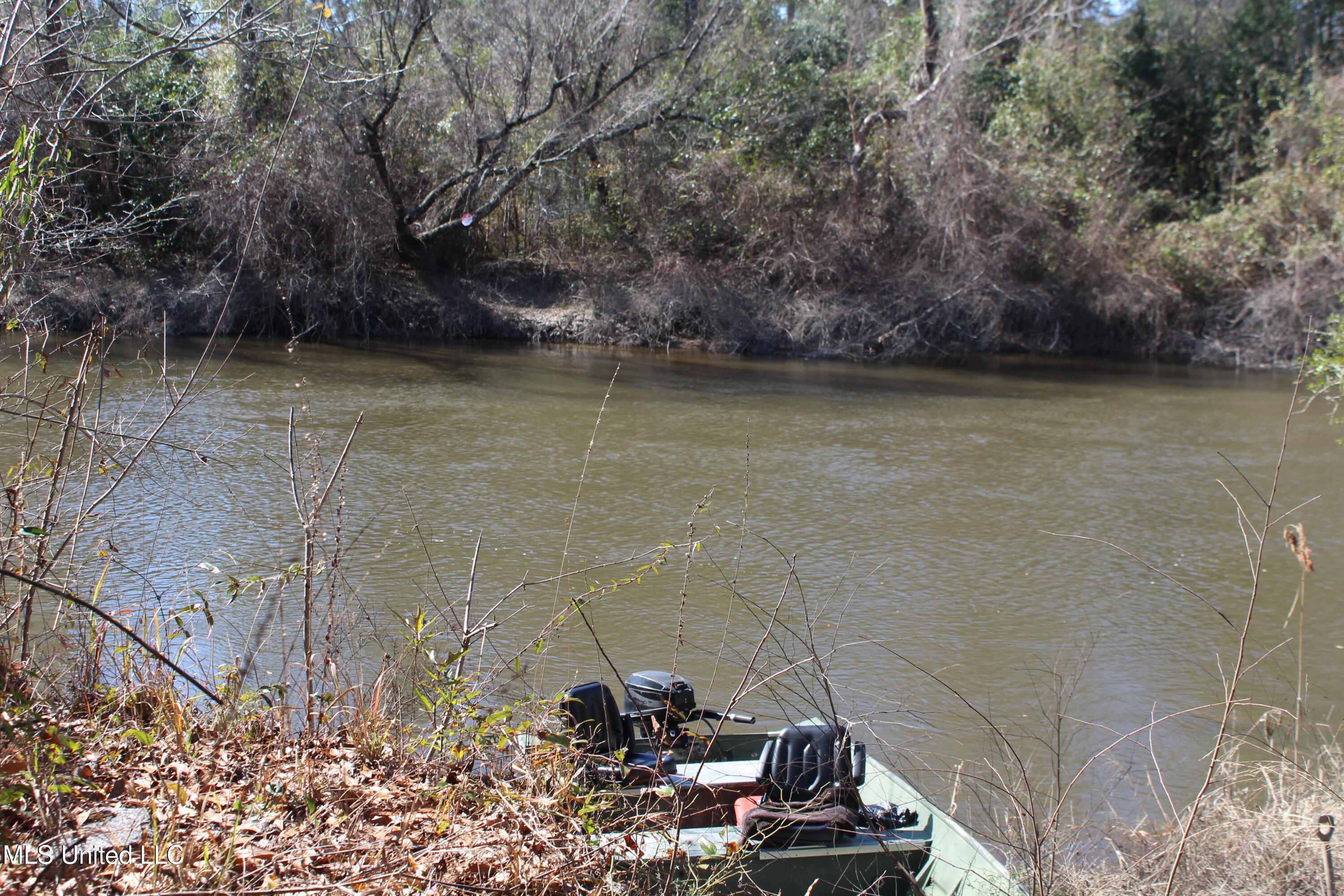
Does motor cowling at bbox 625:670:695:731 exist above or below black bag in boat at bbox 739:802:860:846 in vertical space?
above

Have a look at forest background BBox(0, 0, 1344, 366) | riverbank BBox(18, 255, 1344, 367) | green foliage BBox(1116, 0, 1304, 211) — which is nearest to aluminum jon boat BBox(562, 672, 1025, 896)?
forest background BBox(0, 0, 1344, 366)

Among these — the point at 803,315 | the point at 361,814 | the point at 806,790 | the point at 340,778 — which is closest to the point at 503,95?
the point at 803,315

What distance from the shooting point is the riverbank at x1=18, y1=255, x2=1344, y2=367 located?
65.7 feet

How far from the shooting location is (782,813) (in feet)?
12.1

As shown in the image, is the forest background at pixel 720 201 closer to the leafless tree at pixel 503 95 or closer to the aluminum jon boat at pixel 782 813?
the leafless tree at pixel 503 95

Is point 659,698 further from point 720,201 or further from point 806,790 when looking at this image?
point 720,201

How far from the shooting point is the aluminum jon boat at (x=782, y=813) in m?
3.43

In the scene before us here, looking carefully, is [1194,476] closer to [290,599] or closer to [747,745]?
[747,745]

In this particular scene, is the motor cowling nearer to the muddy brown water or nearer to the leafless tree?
the muddy brown water

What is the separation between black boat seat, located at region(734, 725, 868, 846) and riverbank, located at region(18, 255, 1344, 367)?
1633 cm

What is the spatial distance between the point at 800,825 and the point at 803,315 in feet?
55.7

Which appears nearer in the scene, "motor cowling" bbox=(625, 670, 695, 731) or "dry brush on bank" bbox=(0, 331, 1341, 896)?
"dry brush on bank" bbox=(0, 331, 1341, 896)

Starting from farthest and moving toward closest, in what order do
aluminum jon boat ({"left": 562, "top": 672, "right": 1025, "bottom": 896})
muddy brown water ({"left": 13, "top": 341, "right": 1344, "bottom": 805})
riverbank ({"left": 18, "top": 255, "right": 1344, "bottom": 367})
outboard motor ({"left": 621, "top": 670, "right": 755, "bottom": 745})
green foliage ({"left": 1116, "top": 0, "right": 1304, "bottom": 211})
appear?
1. green foliage ({"left": 1116, "top": 0, "right": 1304, "bottom": 211})
2. riverbank ({"left": 18, "top": 255, "right": 1344, "bottom": 367})
3. muddy brown water ({"left": 13, "top": 341, "right": 1344, "bottom": 805})
4. outboard motor ({"left": 621, "top": 670, "right": 755, "bottom": 745})
5. aluminum jon boat ({"left": 562, "top": 672, "right": 1025, "bottom": 896})

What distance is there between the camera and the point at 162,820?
295 cm
